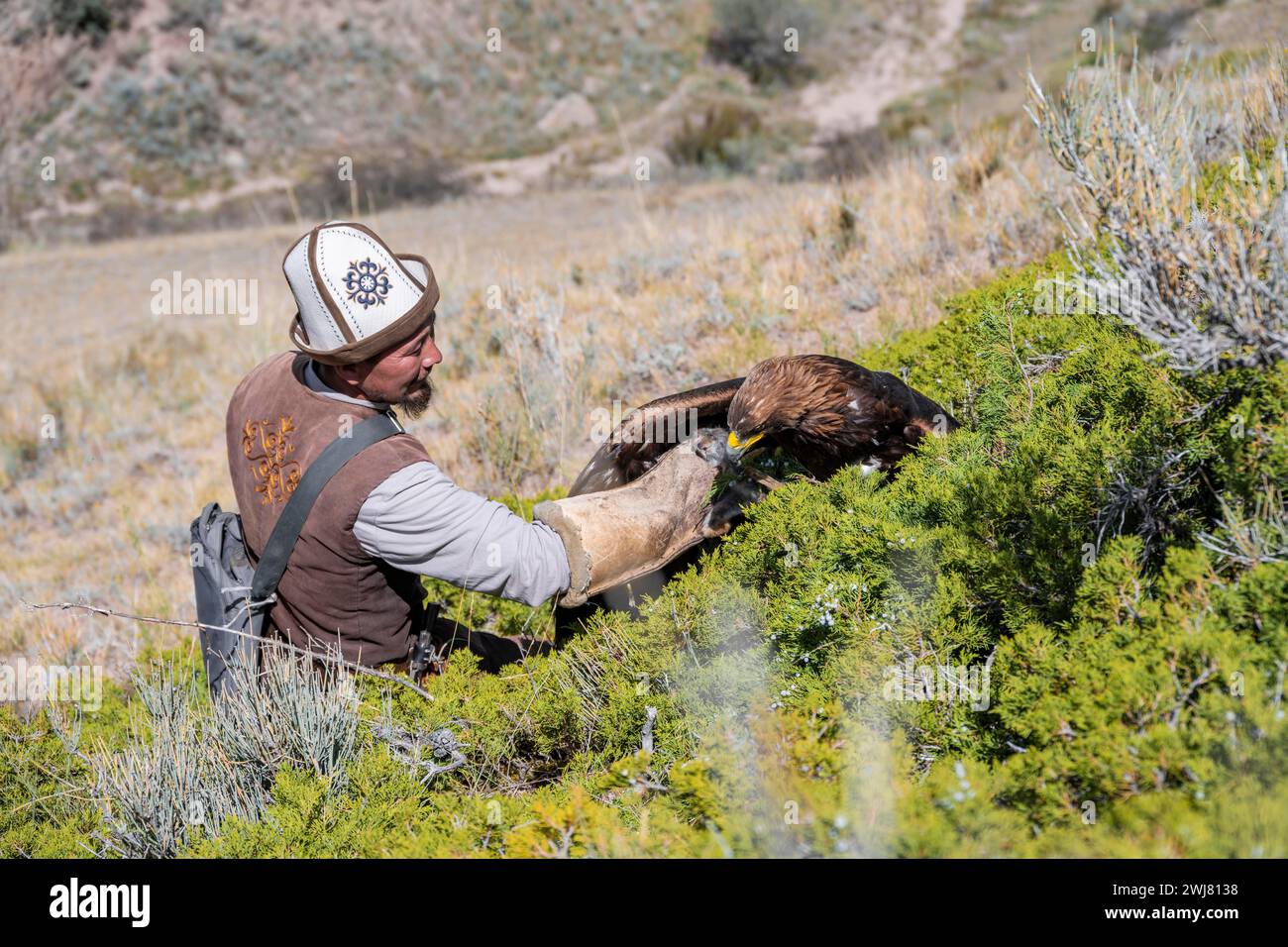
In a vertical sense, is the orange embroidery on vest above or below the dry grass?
below

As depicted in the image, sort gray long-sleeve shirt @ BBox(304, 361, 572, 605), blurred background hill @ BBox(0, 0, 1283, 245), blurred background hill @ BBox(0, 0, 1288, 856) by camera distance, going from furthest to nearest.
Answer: blurred background hill @ BBox(0, 0, 1283, 245)
gray long-sleeve shirt @ BBox(304, 361, 572, 605)
blurred background hill @ BBox(0, 0, 1288, 856)

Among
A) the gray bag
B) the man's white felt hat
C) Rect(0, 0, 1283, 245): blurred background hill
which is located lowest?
the gray bag

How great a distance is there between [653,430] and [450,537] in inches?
37.0

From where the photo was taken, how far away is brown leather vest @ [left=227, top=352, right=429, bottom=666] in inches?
127

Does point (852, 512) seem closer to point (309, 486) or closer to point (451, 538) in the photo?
point (451, 538)

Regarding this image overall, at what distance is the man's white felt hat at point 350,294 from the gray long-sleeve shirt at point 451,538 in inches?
18.0

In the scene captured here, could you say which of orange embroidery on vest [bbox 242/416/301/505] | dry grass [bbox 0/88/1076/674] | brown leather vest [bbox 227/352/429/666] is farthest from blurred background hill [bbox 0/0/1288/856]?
orange embroidery on vest [bbox 242/416/301/505]

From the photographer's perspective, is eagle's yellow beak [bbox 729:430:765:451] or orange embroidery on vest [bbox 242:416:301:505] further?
eagle's yellow beak [bbox 729:430:765:451]

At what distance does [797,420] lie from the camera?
3631 mm

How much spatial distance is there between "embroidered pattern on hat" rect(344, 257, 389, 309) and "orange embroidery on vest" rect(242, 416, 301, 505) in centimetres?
48

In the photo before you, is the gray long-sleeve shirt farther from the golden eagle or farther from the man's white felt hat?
the golden eagle

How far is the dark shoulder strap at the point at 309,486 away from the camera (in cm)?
322

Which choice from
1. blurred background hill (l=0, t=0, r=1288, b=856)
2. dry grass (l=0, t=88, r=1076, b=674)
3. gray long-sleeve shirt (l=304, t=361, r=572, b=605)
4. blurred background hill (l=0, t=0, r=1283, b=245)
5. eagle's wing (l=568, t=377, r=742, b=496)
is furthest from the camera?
blurred background hill (l=0, t=0, r=1283, b=245)

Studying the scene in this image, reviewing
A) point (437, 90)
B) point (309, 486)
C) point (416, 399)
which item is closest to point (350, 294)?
point (416, 399)
